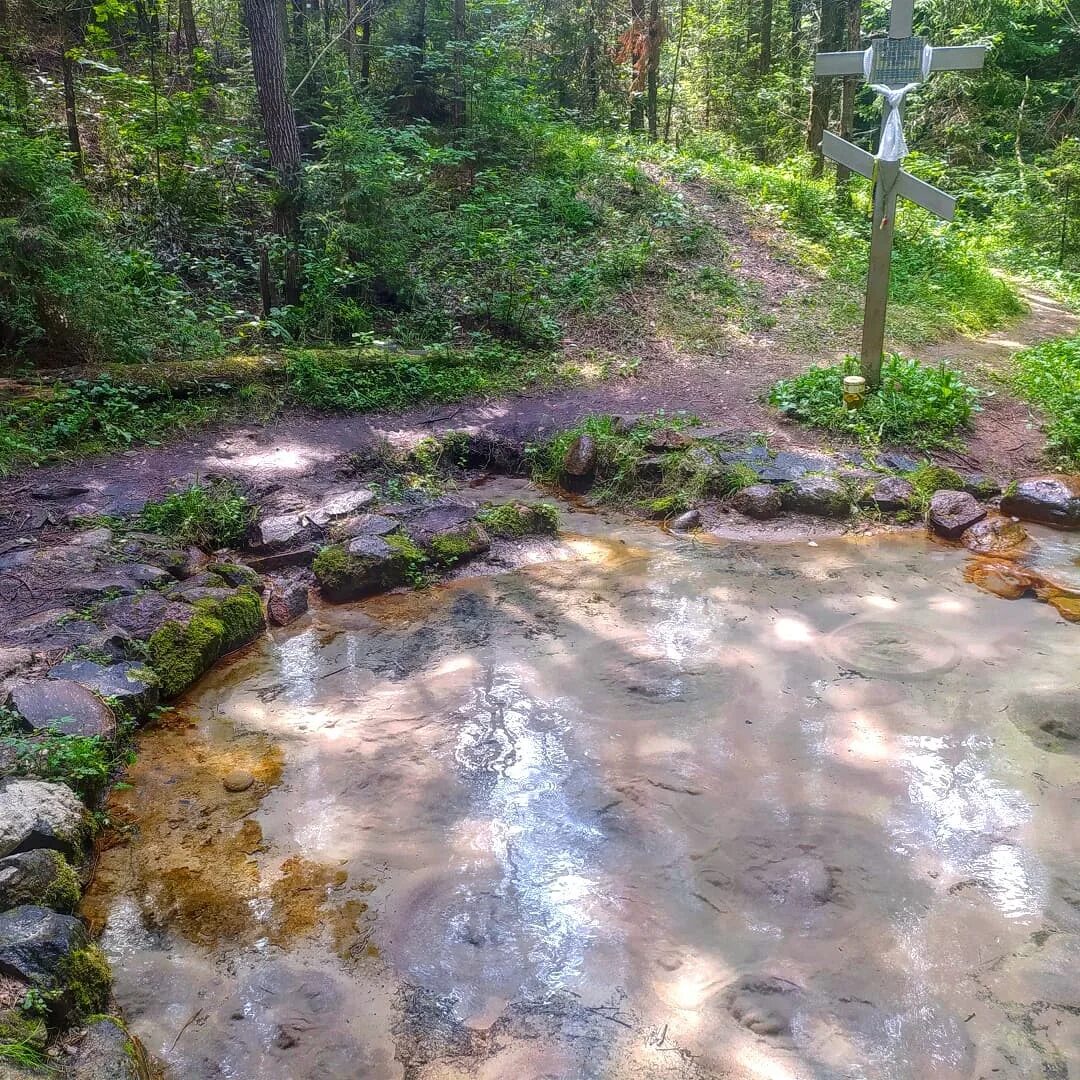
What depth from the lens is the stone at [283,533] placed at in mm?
6969

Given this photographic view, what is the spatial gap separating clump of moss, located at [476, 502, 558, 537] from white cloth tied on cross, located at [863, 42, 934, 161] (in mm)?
4332

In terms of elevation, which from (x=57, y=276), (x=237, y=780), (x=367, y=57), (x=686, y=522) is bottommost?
(x=237, y=780)

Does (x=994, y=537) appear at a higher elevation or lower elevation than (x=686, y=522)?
higher

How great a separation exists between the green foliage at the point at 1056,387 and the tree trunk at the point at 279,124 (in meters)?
8.57

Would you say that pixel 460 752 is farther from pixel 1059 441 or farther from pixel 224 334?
pixel 224 334

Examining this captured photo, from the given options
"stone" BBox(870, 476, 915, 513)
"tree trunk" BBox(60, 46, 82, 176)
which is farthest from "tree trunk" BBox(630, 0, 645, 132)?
"stone" BBox(870, 476, 915, 513)

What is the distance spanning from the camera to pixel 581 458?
8445 mm

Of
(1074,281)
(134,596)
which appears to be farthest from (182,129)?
(1074,281)

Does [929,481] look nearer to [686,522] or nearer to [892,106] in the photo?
[686,522]

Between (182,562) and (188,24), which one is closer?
(182,562)

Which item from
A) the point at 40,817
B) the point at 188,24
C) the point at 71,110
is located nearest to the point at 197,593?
the point at 40,817

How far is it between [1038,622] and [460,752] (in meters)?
4.00

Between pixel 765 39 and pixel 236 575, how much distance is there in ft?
64.0

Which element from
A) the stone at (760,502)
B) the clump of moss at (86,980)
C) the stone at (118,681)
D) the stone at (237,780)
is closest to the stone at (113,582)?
the stone at (118,681)
